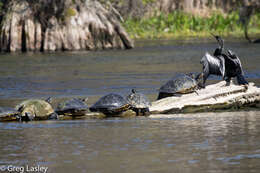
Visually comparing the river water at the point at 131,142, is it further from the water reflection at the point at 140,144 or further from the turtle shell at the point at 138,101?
the turtle shell at the point at 138,101

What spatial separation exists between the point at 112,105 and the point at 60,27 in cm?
2727

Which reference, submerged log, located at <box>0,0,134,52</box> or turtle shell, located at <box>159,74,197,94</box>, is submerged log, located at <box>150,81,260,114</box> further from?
submerged log, located at <box>0,0,134,52</box>

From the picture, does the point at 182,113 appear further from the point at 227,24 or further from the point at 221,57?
the point at 227,24

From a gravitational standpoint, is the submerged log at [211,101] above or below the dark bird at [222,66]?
below

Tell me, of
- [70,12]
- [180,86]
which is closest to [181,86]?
[180,86]

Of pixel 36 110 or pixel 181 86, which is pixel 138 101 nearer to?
pixel 181 86

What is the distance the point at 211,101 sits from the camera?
13.9m

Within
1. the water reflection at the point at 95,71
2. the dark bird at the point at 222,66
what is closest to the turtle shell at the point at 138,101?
the dark bird at the point at 222,66

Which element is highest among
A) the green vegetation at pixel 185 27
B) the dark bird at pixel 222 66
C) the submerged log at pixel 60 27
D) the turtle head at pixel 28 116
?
the green vegetation at pixel 185 27

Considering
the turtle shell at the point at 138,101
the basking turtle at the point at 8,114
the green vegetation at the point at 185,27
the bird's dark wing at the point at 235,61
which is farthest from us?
the green vegetation at the point at 185,27

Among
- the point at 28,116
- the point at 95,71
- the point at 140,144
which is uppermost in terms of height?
the point at 95,71

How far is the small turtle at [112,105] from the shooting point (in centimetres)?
1332

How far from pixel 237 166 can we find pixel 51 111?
567 centimetres

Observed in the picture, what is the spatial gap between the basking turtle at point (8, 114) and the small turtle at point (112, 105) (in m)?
1.52
